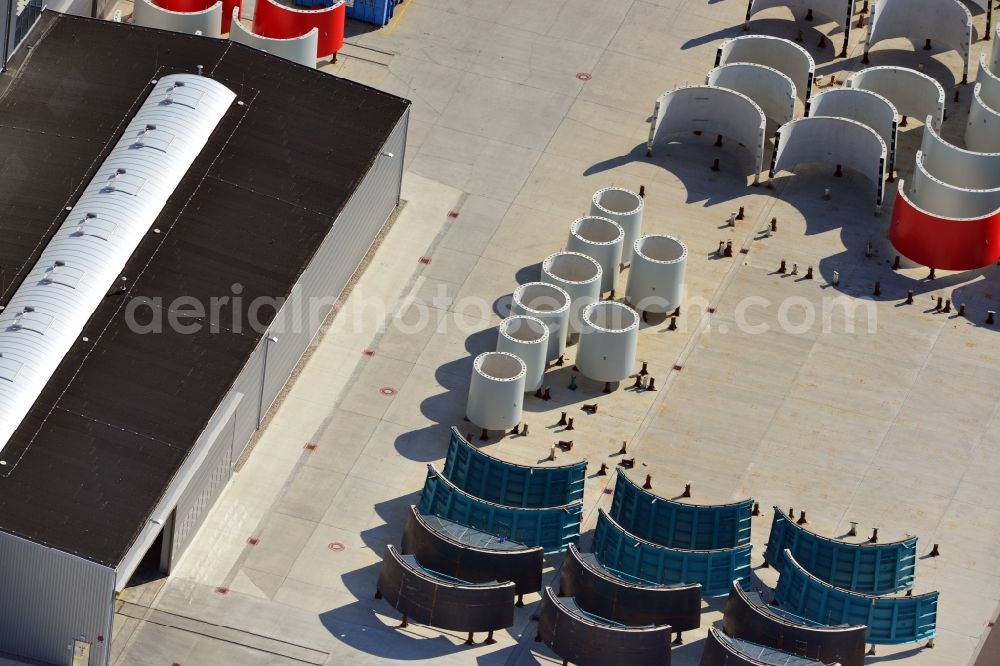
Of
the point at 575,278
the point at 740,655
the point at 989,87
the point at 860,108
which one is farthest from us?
the point at 989,87

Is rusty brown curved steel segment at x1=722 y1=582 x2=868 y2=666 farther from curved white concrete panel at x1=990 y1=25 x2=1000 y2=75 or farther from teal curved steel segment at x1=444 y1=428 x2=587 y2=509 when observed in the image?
curved white concrete panel at x1=990 y1=25 x2=1000 y2=75

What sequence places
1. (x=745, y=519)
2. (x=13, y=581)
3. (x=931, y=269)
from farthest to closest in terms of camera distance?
A: (x=931, y=269) → (x=745, y=519) → (x=13, y=581)

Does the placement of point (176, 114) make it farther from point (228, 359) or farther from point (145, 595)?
point (145, 595)

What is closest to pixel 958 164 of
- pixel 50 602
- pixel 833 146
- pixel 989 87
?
pixel 833 146

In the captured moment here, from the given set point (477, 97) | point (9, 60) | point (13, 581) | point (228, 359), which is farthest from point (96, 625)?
point (477, 97)

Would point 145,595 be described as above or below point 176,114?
below

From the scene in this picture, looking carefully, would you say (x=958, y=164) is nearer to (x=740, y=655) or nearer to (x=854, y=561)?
(x=854, y=561)
